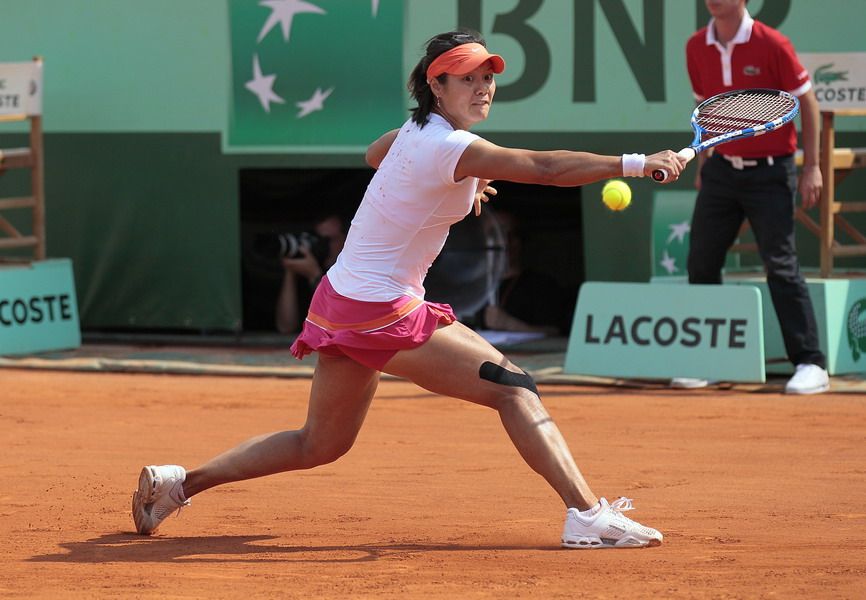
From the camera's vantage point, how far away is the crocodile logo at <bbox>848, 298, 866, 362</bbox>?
8547 mm

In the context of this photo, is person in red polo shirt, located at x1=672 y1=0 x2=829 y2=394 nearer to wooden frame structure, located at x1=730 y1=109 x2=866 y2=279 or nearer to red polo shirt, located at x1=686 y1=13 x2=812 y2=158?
red polo shirt, located at x1=686 y1=13 x2=812 y2=158

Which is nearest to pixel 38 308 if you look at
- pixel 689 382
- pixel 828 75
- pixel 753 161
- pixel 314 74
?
pixel 314 74

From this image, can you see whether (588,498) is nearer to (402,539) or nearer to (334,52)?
(402,539)

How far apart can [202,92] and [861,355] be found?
14.5 feet

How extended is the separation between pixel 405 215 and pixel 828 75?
4549 mm

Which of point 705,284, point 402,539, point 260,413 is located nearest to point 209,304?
point 260,413

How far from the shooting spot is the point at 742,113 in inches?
223

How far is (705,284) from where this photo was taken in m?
8.37

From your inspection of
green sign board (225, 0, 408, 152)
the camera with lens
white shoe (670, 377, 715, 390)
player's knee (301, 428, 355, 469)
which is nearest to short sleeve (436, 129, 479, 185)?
player's knee (301, 428, 355, 469)

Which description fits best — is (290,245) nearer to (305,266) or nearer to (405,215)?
(305,266)

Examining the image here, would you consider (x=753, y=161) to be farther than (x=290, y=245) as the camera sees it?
No

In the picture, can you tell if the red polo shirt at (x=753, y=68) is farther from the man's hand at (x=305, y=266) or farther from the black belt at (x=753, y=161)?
the man's hand at (x=305, y=266)

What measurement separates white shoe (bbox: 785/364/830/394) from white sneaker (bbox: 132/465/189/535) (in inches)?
153

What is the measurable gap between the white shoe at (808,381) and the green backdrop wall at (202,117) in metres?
1.51
